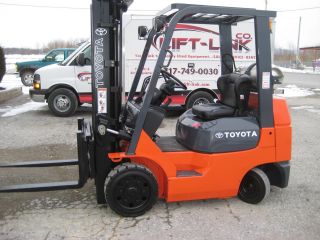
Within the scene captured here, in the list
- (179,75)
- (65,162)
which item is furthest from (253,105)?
(179,75)

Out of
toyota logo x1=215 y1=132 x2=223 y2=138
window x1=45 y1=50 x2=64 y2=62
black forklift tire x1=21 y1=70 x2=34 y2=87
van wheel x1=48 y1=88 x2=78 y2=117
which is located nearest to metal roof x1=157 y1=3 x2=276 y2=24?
toyota logo x1=215 y1=132 x2=223 y2=138

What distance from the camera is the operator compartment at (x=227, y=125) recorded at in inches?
164

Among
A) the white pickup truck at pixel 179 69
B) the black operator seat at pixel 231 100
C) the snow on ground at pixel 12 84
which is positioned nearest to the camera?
the black operator seat at pixel 231 100

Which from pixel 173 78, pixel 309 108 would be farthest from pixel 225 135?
pixel 309 108

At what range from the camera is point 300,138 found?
8000 mm

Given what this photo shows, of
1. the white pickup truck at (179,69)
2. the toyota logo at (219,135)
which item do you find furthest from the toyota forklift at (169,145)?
the white pickup truck at (179,69)

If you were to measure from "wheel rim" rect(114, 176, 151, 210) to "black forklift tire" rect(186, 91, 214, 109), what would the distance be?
20.9 feet

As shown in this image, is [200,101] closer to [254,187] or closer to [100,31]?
[254,187]

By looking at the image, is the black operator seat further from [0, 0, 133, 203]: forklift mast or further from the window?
the window

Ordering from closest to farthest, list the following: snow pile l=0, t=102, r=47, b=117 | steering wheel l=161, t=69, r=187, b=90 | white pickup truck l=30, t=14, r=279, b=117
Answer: steering wheel l=161, t=69, r=187, b=90 < white pickup truck l=30, t=14, r=279, b=117 < snow pile l=0, t=102, r=47, b=117

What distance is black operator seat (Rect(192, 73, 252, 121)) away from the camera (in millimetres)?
4320

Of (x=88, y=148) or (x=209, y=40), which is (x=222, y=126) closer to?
(x=88, y=148)

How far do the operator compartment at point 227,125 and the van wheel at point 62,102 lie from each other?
6.35 m

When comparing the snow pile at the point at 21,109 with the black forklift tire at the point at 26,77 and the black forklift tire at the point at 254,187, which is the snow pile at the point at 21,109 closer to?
the black forklift tire at the point at 26,77
